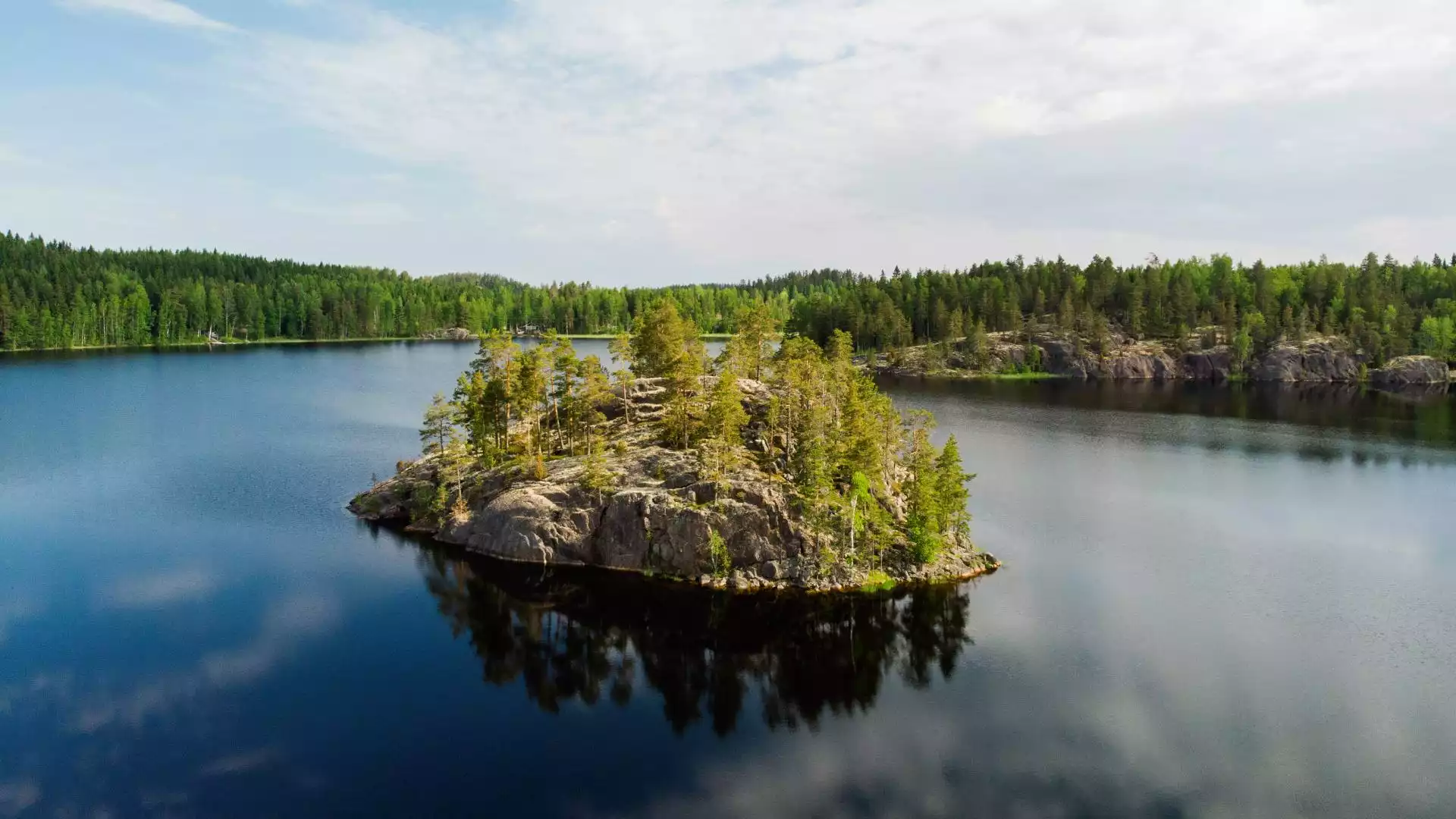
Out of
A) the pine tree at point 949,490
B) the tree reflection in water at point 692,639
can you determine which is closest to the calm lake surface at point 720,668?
the tree reflection in water at point 692,639

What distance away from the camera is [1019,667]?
163ft

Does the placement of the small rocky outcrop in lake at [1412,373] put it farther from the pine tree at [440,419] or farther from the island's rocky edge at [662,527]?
the pine tree at [440,419]

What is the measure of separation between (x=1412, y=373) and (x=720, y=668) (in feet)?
719

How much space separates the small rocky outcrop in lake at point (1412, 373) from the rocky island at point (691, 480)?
182 m

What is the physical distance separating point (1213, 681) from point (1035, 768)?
16215mm

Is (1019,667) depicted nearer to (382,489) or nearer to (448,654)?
(448,654)

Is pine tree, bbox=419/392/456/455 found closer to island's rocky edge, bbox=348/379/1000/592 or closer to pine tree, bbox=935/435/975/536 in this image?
island's rocky edge, bbox=348/379/1000/592

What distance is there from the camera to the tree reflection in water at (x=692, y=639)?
154 feet

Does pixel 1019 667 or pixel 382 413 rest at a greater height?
pixel 382 413

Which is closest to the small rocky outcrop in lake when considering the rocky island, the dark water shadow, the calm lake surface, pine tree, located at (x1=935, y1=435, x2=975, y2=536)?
the dark water shadow

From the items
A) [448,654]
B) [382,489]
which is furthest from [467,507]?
[448,654]

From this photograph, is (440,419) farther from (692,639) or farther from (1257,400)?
(1257,400)

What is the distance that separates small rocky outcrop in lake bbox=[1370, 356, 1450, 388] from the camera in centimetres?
19150

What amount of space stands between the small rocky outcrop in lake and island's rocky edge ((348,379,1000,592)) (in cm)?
18726
